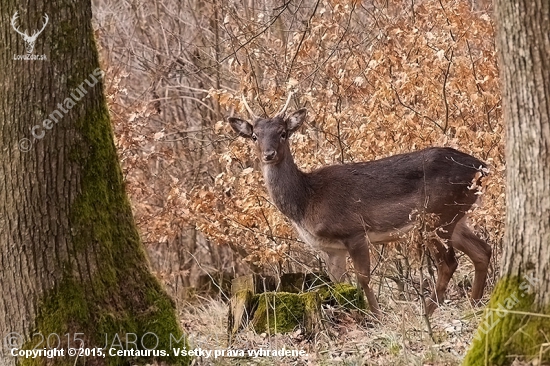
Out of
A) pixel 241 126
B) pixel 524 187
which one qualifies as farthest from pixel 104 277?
pixel 241 126

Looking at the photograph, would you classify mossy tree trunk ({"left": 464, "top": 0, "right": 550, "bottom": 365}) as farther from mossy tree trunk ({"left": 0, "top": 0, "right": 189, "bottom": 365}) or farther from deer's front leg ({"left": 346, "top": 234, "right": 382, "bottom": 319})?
deer's front leg ({"left": 346, "top": 234, "right": 382, "bottom": 319})

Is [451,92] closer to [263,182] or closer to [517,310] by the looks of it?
[263,182]

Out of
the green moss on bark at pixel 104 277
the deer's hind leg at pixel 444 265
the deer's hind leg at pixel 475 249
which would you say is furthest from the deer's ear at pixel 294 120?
the green moss on bark at pixel 104 277

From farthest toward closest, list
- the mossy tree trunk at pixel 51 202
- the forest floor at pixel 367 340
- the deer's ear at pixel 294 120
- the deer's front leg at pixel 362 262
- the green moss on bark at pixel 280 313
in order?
the deer's ear at pixel 294 120 < the deer's front leg at pixel 362 262 < the green moss on bark at pixel 280 313 < the forest floor at pixel 367 340 < the mossy tree trunk at pixel 51 202

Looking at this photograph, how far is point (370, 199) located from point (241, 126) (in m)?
1.53

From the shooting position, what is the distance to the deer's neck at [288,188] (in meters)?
11.1

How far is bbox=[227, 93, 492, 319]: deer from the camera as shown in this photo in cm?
1070

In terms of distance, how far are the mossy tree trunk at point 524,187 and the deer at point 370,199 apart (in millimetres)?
4212

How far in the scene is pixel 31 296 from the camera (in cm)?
725

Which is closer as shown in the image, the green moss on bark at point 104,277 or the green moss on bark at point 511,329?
the green moss on bark at point 511,329

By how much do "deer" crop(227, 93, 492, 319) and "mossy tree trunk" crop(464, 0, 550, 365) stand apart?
421 cm

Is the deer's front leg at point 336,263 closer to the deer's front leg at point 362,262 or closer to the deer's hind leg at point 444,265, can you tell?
the deer's front leg at point 362,262

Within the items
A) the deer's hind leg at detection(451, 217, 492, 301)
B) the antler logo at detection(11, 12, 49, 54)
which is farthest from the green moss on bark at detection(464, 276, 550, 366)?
the deer's hind leg at detection(451, 217, 492, 301)

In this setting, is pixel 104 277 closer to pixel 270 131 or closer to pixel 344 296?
pixel 344 296
